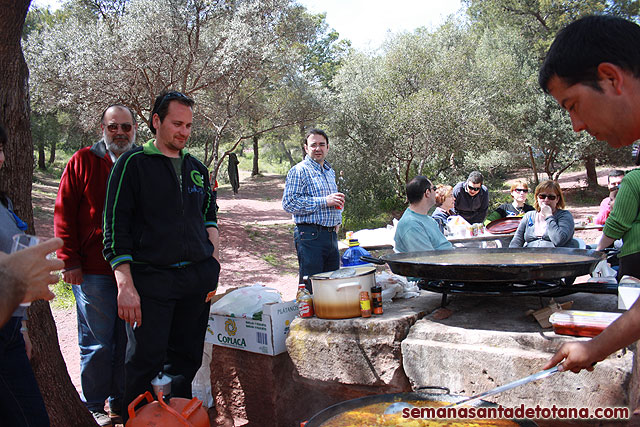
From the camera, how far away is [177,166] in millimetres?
2850

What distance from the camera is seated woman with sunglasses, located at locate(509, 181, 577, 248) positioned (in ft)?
16.7

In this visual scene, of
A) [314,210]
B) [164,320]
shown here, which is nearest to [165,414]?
[164,320]

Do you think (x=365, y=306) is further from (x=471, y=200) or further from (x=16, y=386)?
(x=471, y=200)

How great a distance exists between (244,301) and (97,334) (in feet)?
3.23

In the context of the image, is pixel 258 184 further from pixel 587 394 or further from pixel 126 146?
pixel 587 394

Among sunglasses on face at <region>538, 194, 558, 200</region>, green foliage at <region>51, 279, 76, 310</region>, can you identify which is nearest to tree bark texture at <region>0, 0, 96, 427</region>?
green foliage at <region>51, 279, 76, 310</region>

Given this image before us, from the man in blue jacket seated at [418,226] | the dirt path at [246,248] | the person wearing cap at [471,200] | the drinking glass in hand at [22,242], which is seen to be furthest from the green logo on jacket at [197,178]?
the person wearing cap at [471,200]

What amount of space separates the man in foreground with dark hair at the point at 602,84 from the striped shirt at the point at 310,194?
3.12 metres

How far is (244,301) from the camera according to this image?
3.45 metres

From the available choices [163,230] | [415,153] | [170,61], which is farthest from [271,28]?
[163,230]

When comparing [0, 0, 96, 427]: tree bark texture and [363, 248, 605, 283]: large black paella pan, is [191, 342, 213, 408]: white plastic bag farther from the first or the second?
[363, 248, 605, 283]: large black paella pan

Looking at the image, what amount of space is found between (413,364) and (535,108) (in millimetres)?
17782

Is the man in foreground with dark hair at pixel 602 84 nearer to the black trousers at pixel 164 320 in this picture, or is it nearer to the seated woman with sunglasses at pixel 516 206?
the black trousers at pixel 164 320

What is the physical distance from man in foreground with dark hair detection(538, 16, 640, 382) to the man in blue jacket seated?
7.76 ft
